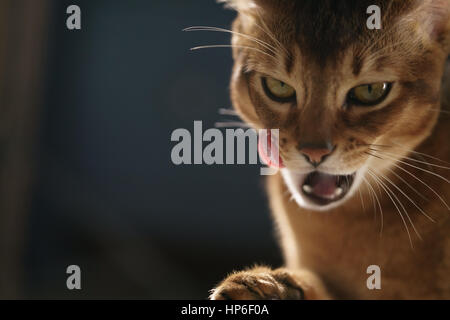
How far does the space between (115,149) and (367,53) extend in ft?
3.51

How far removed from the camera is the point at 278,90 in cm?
86

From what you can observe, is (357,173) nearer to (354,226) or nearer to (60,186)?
(354,226)

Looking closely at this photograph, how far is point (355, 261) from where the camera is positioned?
3.15 ft

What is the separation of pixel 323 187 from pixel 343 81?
7.2 inches

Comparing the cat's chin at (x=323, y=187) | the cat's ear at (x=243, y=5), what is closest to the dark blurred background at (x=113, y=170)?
the cat's ear at (x=243, y=5)

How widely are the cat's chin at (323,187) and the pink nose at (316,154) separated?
0.04 meters

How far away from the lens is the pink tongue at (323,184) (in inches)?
34.0

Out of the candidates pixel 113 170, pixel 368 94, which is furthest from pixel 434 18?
pixel 113 170

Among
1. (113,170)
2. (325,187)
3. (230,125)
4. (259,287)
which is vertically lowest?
(259,287)

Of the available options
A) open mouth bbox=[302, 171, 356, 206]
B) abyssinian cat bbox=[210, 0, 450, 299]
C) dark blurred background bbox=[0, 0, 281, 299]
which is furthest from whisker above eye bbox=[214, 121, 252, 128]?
dark blurred background bbox=[0, 0, 281, 299]

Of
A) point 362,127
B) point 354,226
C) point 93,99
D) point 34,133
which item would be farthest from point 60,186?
point 362,127

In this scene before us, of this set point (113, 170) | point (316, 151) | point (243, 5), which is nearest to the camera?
point (316, 151)

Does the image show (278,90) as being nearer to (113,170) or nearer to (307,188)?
(307,188)

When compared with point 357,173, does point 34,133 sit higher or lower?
higher
